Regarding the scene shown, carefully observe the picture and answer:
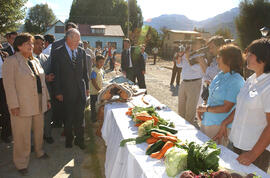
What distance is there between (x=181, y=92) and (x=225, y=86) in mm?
2043

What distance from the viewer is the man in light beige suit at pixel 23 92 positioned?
120 inches

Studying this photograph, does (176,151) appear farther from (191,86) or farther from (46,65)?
(46,65)

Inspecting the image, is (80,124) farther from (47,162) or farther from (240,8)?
(240,8)

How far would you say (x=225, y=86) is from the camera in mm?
2473

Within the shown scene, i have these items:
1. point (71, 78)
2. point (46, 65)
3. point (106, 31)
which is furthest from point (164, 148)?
point (106, 31)

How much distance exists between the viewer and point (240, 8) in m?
18.4

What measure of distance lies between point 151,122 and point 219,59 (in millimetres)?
1088

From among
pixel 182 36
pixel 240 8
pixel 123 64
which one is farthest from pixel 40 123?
pixel 182 36

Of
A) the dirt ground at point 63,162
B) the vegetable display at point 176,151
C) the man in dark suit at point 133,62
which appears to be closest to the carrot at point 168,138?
the vegetable display at point 176,151

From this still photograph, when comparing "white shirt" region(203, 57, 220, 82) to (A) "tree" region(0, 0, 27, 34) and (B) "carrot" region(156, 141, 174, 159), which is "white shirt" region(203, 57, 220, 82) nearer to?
(B) "carrot" region(156, 141, 174, 159)

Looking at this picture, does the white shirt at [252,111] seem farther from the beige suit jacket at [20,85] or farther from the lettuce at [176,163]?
the beige suit jacket at [20,85]

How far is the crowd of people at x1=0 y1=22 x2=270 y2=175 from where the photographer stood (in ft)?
6.55

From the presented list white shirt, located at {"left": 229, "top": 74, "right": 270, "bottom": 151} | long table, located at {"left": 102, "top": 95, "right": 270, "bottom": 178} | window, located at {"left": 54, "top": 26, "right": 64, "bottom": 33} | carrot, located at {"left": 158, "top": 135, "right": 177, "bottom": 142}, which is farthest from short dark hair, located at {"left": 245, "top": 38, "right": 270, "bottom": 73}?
window, located at {"left": 54, "top": 26, "right": 64, "bottom": 33}

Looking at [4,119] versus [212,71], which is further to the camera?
[4,119]
